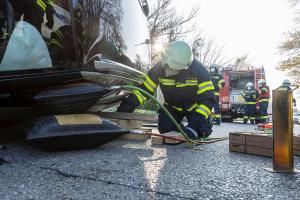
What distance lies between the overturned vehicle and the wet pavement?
18 centimetres

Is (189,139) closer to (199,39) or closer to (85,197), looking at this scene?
(85,197)

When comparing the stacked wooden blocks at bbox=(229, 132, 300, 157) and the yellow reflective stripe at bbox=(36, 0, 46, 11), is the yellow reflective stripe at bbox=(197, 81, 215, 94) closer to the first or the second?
the stacked wooden blocks at bbox=(229, 132, 300, 157)

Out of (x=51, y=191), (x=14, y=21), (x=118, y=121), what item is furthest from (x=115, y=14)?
(x=51, y=191)

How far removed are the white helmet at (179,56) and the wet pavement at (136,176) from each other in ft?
3.28

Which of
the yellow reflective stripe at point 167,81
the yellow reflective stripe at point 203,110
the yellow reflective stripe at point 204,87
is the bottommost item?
the yellow reflective stripe at point 203,110

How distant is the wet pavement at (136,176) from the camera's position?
54.4 inches

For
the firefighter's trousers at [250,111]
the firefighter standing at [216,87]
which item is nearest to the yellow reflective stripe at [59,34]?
the firefighter standing at [216,87]

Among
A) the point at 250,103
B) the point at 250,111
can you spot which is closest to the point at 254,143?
the point at 250,111

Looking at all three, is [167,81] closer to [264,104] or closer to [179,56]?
[179,56]

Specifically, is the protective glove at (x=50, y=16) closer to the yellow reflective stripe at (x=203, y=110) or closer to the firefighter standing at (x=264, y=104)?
the yellow reflective stripe at (x=203, y=110)

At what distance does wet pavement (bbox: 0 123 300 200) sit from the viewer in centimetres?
138

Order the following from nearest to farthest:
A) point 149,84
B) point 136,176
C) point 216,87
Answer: point 136,176 < point 149,84 < point 216,87

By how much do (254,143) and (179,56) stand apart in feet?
3.59

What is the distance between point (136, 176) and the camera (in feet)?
5.43
